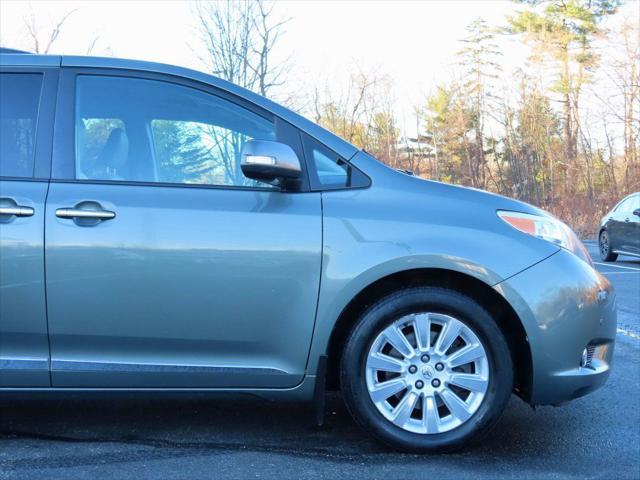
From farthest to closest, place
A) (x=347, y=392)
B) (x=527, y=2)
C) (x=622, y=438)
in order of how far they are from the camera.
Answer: (x=527, y=2) < (x=622, y=438) < (x=347, y=392)

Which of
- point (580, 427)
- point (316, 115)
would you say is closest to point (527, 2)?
point (316, 115)

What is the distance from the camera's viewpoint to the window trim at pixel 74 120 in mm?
3156

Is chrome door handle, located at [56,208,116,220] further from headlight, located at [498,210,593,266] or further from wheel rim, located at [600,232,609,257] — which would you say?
wheel rim, located at [600,232,609,257]

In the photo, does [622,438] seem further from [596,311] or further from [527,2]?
[527,2]

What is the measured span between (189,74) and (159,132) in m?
0.31

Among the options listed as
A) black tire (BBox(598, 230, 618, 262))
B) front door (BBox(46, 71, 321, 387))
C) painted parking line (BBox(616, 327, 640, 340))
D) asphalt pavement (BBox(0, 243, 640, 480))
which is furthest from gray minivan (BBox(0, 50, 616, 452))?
black tire (BBox(598, 230, 618, 262))

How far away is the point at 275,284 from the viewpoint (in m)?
3.07

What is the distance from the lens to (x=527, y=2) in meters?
36.8

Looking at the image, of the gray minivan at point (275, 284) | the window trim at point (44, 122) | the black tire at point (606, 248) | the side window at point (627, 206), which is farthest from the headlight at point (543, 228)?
the black tire at point (606, 248)

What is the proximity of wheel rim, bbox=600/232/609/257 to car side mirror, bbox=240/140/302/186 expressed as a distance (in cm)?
1230

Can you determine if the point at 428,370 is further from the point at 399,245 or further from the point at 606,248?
the point at 606,248

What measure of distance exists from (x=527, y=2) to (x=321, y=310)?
124 feet

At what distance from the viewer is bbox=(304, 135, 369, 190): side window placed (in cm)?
323

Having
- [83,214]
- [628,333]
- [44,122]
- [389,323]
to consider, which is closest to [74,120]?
[44,122]
